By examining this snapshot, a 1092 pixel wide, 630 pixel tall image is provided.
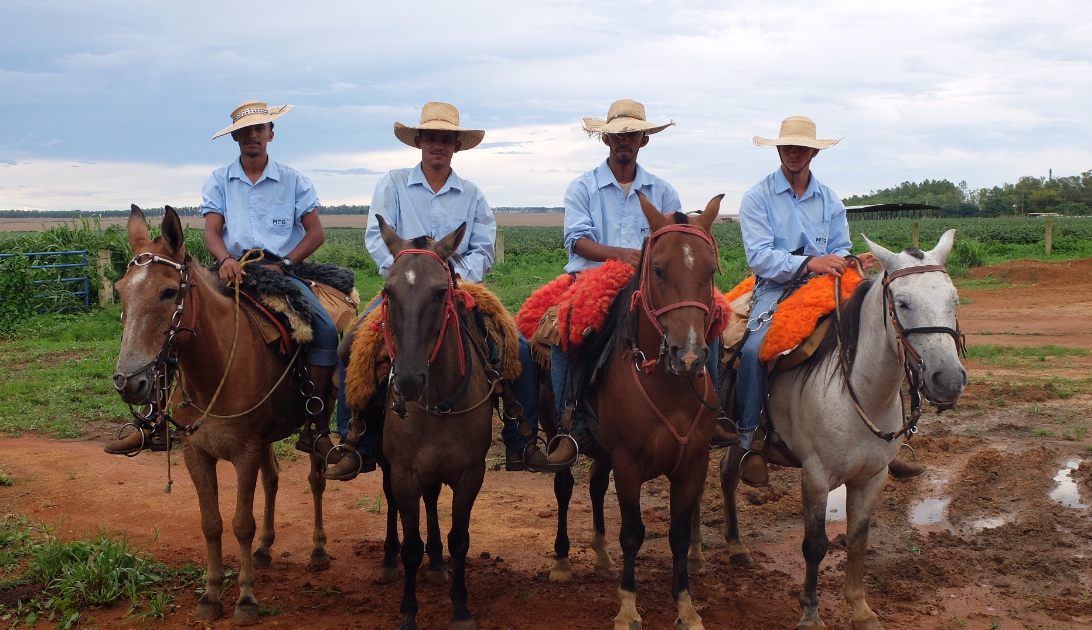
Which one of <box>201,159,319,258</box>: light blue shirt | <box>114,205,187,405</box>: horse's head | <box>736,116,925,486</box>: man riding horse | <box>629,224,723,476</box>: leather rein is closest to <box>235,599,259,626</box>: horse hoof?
<box>114,205,187,405</box>: horse's head

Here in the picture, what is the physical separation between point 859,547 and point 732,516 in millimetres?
1369

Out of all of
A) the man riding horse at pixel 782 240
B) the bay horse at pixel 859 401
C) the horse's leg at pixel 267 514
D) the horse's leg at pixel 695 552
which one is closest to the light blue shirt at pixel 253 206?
the horse's leg at pixel 267 514

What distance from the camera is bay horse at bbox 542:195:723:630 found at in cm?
427

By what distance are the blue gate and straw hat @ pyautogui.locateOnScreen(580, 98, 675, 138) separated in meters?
14.7

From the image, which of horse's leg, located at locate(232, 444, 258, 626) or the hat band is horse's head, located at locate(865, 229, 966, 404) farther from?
the hat band

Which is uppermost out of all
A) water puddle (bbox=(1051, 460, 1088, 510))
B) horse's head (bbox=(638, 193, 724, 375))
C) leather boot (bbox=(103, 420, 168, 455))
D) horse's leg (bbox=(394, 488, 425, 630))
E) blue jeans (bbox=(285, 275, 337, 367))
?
horse's head (bbox=(638, 193, 724, 375))

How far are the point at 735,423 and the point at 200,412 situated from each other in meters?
3.53

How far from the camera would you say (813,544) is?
4867 mm

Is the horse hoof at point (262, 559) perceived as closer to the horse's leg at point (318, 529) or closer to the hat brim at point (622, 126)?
the horse's leg at point (318, 529)

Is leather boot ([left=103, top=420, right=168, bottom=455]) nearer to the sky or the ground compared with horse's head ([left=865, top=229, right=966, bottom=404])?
nearer to the ground

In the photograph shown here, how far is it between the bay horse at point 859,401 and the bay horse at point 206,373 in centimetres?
345

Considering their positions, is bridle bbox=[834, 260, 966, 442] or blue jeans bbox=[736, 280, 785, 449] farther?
blue jeans bbox=[736, 280, 785, 449]

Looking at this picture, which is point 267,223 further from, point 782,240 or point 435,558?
point 782,240

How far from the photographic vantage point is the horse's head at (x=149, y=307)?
412 centimetres
